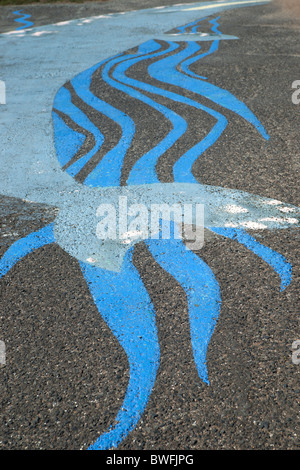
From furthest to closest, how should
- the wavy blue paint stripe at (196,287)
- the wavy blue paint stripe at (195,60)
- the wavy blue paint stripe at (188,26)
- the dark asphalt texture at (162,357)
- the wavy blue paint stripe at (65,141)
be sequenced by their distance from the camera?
1. the wavy blue paint stripe at (188,26)
2. the wavy blue paint stripe at (195,60)
3. the wavy blue paint stripe at (65,141)
4. the wavy blue paint stripe at (196,287)
5. the dark asphalt texture at (162,357)

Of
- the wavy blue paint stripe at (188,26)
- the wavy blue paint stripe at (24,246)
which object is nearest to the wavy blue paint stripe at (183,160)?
the wavy blue paint stripe at (24,246)

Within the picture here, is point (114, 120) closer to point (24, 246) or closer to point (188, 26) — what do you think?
point (24, 246)

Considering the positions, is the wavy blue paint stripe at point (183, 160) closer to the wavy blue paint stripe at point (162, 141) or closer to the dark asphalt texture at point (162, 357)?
the wavy blue paint stripe at point (162, 141)

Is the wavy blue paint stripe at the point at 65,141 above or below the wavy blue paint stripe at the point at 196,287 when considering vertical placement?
above

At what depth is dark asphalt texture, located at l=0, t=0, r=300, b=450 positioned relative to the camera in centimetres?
223

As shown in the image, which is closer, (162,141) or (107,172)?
(107,172)

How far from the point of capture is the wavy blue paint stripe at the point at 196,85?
581cm

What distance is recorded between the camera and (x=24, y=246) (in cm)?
360

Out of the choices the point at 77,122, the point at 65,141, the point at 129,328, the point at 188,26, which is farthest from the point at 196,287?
the point at 188,26

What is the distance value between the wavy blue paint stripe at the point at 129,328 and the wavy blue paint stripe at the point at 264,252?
0.79 metres

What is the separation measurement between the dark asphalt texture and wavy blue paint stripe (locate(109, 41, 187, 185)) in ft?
2.90

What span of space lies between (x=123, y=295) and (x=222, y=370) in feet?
2.88

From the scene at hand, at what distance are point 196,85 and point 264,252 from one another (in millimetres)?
4125

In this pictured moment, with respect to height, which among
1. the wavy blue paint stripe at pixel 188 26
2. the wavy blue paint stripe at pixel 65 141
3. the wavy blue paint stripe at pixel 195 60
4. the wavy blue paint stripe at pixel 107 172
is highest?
the wavy blue paint stripe at pixel 188 26
